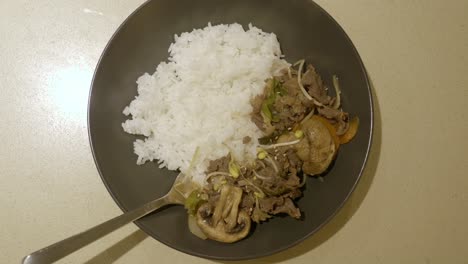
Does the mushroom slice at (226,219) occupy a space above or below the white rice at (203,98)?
below

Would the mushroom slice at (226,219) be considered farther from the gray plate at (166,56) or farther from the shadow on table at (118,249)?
the shadow on table at (118,249)

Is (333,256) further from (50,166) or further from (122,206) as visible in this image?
(50,166)

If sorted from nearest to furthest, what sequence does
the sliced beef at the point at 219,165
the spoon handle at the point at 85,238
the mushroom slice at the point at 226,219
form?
the spoon handle at the point at 85,238 < the mushroom slice at the point at 226,219 < the sliced beef at the point at 219,165

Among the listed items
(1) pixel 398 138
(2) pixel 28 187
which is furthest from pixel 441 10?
(2) pixel 28 187

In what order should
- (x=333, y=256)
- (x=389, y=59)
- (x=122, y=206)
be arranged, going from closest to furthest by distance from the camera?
(x=122, y=206) → (x=333, y=256) → (x=389, y=59)

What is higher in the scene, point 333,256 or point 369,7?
point 369,7

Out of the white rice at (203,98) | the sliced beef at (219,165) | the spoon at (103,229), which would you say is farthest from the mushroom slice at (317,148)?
the spoon at (103,229)
